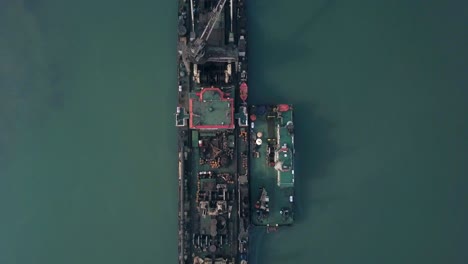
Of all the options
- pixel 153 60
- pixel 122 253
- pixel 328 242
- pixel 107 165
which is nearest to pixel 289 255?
pixel 328 242

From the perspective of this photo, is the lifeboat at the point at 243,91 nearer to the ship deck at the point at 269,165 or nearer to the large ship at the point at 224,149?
the large ship at the point at 224,149

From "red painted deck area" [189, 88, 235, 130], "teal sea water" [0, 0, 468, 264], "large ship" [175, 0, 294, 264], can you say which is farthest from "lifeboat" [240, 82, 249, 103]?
"teal sea water" [0, 0, 468, 264]

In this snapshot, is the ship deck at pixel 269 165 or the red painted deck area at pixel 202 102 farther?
the ship deck at pixel 269 165

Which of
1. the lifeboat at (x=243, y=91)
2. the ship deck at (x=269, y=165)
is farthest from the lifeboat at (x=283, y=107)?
the lifeboat at (x=243, y=91)

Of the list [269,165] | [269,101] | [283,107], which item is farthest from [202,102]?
[269,165]

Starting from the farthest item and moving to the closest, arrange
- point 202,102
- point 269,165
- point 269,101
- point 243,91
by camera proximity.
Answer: point 269,101 < point 269,165 < point 243,91 < point 202,102

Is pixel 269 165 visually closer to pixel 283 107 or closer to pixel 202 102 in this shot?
pixel 283 107

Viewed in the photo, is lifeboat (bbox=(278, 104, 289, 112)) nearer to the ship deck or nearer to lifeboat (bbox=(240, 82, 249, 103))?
the ship deck

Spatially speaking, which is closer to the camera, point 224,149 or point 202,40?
point 202,40
